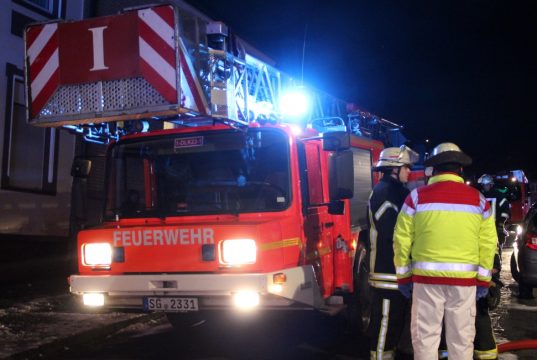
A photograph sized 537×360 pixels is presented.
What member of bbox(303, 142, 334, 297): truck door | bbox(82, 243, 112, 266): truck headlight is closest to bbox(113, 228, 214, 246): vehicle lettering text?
bbox(82, 243, 112, 266): truck headlight

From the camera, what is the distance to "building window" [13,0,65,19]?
974 cm

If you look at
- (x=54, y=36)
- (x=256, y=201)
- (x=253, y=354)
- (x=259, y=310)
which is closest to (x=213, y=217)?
(x=256, y=201)

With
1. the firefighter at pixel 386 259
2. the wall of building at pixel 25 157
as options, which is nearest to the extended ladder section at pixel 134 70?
the firefighter at pixel 386 259

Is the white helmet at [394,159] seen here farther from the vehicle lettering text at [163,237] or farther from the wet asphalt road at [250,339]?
the wet asphalt road at [250,339]

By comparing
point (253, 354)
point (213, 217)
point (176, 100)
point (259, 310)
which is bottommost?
point (253, 354)

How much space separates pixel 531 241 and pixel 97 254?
5.87m

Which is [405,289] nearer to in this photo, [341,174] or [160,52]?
[341,174]

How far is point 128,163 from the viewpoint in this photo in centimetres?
578

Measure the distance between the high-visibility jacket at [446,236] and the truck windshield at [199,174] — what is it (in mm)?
1483

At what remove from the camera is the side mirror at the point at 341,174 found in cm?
543

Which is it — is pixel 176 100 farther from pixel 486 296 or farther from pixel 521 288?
pixel 521 288

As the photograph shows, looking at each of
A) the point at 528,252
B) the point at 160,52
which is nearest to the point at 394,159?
the point at 160,52

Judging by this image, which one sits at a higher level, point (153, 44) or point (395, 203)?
point (153, 44)

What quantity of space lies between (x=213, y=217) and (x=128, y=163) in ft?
4.04
